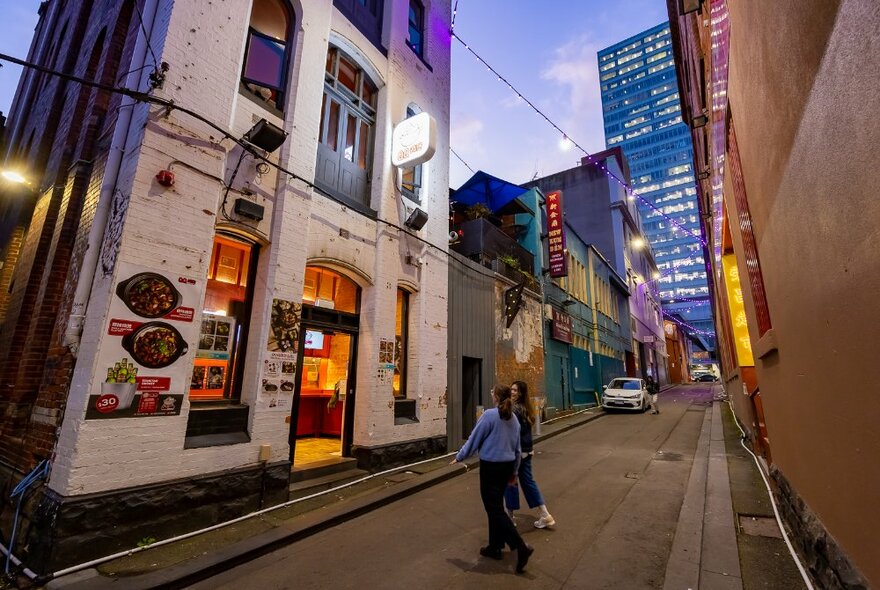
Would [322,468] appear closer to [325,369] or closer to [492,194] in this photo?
[325,369]

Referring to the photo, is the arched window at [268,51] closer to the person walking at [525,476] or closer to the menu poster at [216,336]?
the menu poster at [216,336]

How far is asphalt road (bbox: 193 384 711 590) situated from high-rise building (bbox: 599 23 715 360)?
9259cm

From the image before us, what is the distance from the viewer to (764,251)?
4660 mm

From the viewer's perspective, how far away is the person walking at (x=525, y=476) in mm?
4945

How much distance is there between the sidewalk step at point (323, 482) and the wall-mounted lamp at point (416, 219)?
5235mm

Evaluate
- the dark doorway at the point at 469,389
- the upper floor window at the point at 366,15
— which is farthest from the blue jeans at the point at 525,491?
the upper floor window at the point at 366,15

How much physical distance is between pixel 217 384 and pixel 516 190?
12903 mm

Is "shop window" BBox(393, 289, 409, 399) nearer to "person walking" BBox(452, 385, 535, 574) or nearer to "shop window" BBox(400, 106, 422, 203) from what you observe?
"shop window" BBox(400, 106, 422, 203)

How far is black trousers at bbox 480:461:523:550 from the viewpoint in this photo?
409 centimetres

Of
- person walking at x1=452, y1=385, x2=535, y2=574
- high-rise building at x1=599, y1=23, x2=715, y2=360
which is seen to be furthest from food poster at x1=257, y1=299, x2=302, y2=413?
high-rise building at x1=599, y1=23, x2=715, y2=360

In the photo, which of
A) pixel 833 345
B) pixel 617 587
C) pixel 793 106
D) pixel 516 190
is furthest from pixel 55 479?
pixel 516 190

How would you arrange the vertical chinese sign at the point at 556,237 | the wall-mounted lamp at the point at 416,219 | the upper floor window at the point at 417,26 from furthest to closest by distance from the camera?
1. the vertical chinese sign at the point at 556,237
2. the upper floor window at the point at 417,26
3. the wall-mounted lamp at the point at 416,219

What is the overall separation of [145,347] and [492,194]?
529 inches

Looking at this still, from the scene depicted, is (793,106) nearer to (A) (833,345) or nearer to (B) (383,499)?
(A) (833,345)
